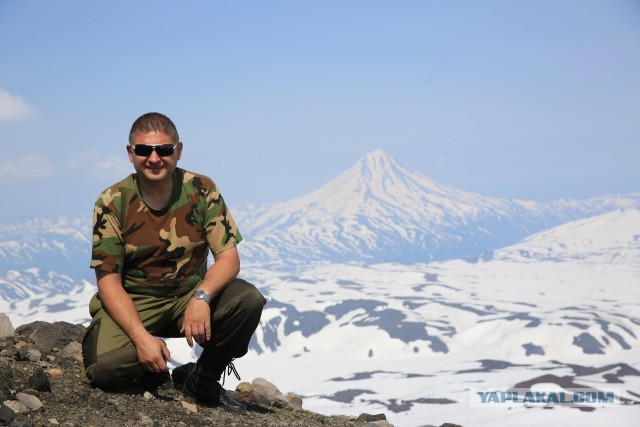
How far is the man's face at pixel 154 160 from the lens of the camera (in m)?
7.14

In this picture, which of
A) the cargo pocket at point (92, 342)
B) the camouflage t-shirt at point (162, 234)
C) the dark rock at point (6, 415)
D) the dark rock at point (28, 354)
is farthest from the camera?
the dark rock at point (28, 354)

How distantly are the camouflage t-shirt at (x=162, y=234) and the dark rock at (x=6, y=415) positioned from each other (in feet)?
4.75

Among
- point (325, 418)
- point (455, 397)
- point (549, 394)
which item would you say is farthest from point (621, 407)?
point (325, 418)

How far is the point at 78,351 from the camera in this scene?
10.1 meters

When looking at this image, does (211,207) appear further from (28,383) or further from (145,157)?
(28,383)

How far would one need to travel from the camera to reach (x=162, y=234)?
732cm

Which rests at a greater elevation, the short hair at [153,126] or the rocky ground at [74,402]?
the short hair at [153,126]

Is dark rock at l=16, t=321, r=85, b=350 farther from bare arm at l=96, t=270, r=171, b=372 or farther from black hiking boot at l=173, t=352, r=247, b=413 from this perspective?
bare arm at l=96, t=270, r=171, b=372

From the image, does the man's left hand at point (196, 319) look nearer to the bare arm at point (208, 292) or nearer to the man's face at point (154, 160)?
the bare arm at point (208, 292)

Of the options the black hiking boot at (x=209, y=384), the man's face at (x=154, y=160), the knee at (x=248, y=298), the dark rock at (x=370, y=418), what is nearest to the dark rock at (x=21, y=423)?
the black hiking boot at (x=209, y=384)

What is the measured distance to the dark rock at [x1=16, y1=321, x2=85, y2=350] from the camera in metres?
10.5

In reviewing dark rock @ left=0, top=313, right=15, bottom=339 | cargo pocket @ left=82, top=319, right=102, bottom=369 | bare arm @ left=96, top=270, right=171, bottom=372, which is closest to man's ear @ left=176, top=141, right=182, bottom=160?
bare arm @ left=96, top=270, right=171, bottom=372

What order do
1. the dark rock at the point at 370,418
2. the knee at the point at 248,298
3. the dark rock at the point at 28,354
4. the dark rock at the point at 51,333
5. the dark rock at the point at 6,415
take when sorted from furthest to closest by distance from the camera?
the dark rock at the point at 370,418 → the dark rock at the point at 51,333 → the dark rock at the point at 28,354 → the knee at the point at 248,298 → the dark rock at the point at 6,415

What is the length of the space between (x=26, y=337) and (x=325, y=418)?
430cm
